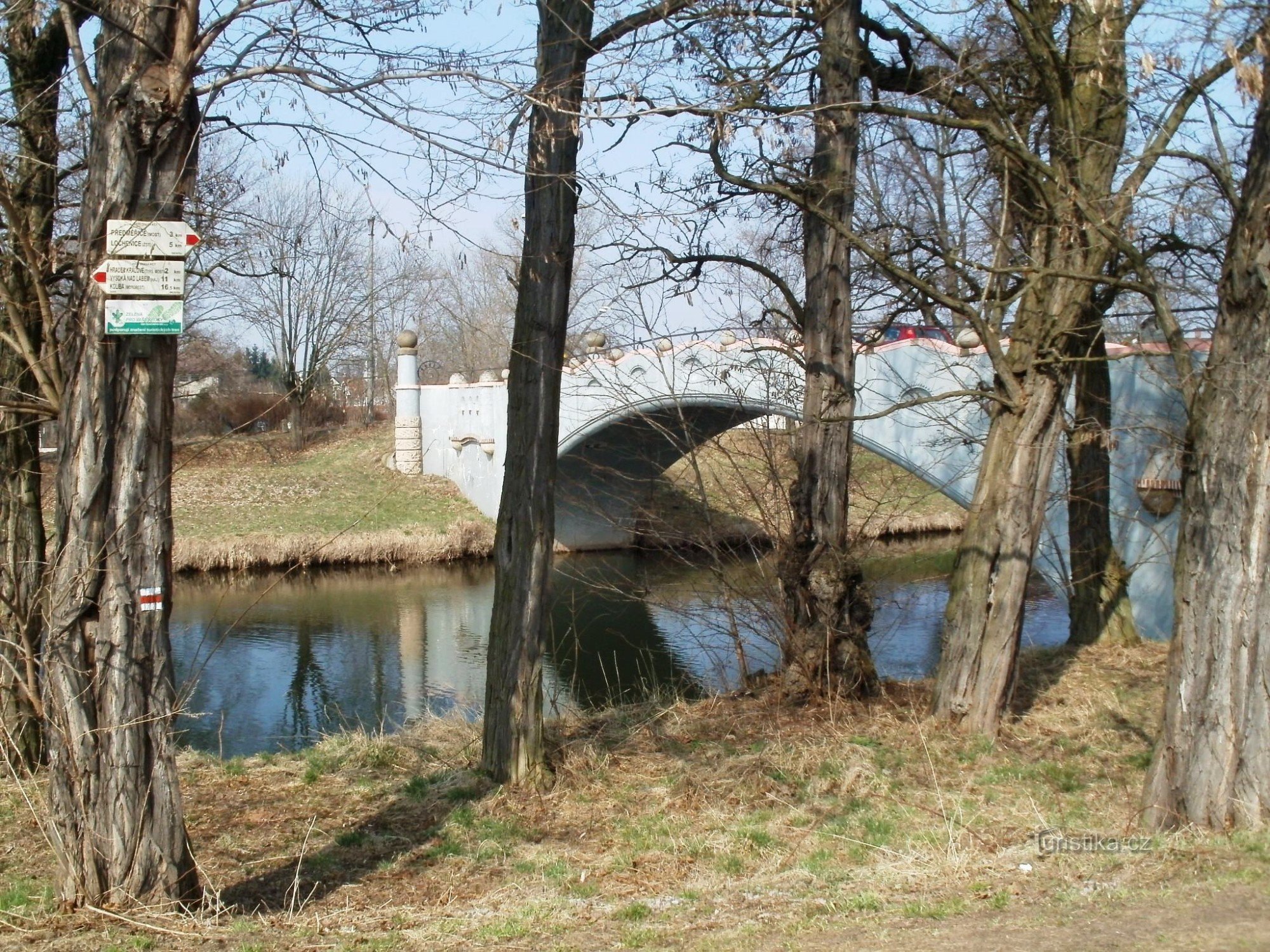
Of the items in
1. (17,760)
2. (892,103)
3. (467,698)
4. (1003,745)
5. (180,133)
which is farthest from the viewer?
(467,698)

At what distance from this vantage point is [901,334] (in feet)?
41.6

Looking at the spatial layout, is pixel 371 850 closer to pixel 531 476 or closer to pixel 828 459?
pixel 531 476

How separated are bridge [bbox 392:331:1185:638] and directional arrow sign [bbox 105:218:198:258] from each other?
3594 millimetres

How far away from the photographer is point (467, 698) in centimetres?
1180

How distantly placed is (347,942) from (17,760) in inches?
143

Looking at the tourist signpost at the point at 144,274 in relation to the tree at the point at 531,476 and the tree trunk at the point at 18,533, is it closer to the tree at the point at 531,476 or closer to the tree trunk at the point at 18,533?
the tree at the point at 531,476

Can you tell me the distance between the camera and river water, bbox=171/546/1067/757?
10211 mm

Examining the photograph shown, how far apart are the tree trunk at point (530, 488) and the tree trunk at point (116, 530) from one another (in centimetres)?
239

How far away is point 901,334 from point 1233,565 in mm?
8400

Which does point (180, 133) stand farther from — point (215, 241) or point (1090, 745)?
point (1090, 745)

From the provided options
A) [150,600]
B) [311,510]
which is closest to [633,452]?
[311,510]

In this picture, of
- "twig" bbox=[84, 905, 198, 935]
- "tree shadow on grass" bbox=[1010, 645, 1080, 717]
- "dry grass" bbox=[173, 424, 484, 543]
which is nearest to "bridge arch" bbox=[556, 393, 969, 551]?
"tree shadow on grass" bbox=[1010, 645, 1080, 717]

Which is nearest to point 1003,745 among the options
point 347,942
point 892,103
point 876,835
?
point 876,835

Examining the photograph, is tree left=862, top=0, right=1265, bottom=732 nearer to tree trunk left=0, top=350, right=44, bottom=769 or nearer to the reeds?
tree trunk left=0, top=350, right=44, bottom=769
